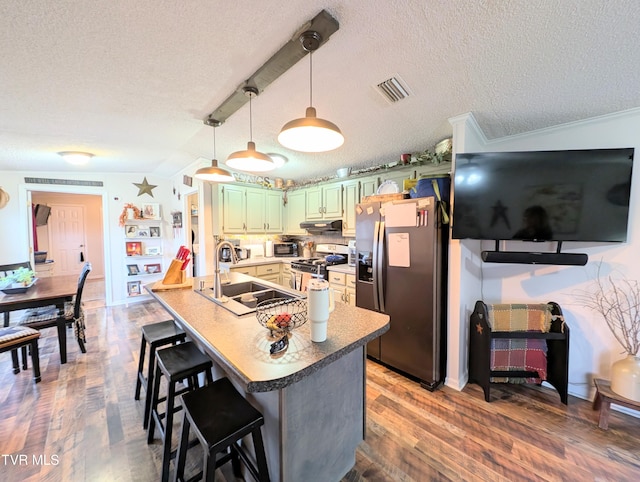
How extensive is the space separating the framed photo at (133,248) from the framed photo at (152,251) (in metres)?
0.11

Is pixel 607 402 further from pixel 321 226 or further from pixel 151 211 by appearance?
pixel 151 211

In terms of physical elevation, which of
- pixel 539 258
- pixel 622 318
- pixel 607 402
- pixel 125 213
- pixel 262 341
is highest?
pixel 125 213

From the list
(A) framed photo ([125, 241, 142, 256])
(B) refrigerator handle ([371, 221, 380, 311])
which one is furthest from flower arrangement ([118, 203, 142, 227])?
(B) refrigerator handle ([371, 221, 380, 311])

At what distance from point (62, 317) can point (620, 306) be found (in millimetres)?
5136

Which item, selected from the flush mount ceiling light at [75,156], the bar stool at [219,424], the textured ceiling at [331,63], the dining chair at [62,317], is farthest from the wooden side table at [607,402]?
the flush mount ceiling light at [75,156]

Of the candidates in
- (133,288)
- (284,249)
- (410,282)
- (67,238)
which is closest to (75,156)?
(133,288)

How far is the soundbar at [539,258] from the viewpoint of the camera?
1.97 meters

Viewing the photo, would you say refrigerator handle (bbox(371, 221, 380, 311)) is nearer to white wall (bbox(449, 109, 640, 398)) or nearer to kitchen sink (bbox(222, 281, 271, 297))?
white wall (bbox(449, 109, 640, 398))

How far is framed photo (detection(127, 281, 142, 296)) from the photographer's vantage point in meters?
4.85

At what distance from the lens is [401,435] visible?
1785mm

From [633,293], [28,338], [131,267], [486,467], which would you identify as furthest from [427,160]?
[131,267]

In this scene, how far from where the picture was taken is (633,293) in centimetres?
197

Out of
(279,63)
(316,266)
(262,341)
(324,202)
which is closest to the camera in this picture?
(262,341)

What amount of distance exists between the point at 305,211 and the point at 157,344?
2971mm
